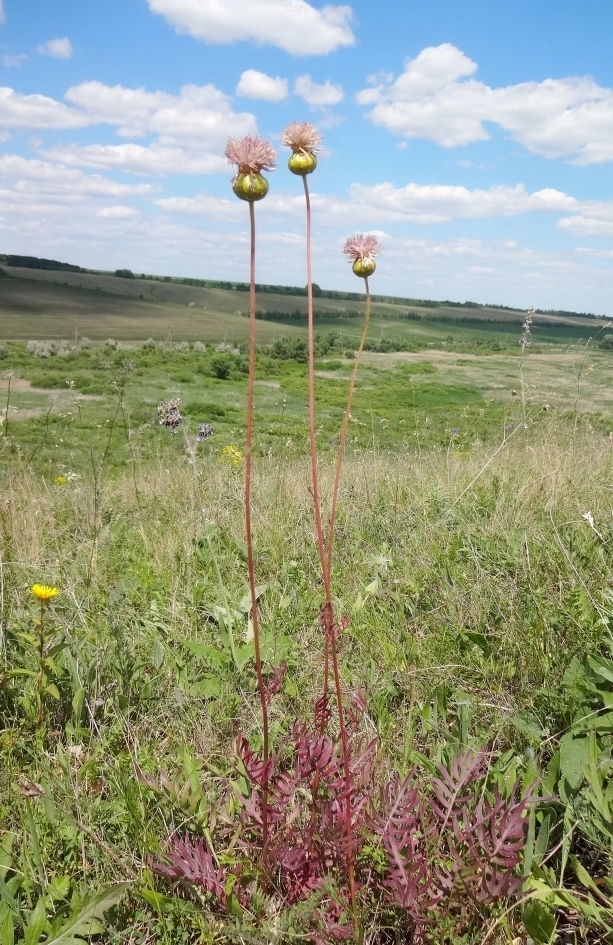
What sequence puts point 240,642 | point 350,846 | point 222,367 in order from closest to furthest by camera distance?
point 350,846, point 240,642, point 222,367

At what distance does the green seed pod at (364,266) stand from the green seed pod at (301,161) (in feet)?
0.63

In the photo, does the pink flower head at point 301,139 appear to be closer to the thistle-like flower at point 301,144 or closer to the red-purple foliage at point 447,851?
the thistle-like flower at point 301,144

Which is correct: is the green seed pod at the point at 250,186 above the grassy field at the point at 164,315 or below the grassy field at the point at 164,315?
below

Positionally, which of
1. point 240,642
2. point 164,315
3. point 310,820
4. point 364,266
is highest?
point 164,315

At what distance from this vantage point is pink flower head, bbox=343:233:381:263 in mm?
1123

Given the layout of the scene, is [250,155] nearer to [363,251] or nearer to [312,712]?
[363,251]

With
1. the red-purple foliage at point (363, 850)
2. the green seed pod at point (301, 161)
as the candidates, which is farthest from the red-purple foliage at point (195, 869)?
the green seed pod at point (301, 161)

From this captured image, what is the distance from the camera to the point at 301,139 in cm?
98

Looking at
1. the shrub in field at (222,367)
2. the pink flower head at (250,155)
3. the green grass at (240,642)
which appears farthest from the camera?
the shrub in field at (222,367)

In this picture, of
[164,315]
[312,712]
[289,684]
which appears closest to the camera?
[312,712]

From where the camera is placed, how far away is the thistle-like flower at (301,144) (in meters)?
0.98

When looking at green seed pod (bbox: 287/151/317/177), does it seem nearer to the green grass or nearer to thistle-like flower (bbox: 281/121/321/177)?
thistle-like flower (bbox: 281/121/321/177)

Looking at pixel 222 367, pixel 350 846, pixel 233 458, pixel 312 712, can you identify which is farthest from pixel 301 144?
pixel 222 367

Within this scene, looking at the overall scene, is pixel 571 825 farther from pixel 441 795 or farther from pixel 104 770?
pixel 104 770
